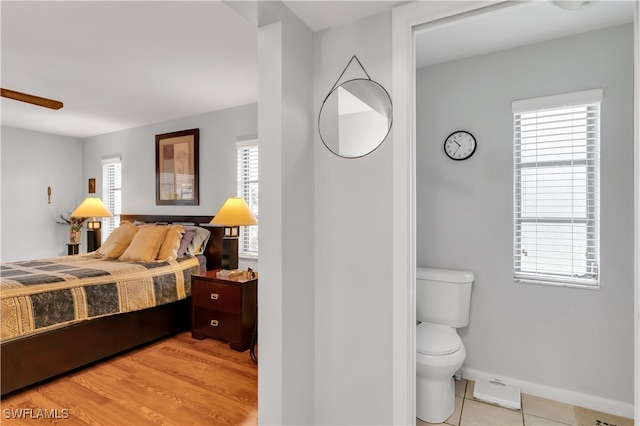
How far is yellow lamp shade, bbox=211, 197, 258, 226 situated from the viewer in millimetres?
3094

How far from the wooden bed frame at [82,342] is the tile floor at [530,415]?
246cm

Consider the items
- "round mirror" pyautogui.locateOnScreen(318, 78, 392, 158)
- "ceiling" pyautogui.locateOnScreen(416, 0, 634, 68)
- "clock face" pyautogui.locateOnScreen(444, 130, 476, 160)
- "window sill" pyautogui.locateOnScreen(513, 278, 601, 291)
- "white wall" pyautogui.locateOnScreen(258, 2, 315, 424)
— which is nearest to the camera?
"white wall" pyautogui.locateOnScreen(258, 2, 315, 424)

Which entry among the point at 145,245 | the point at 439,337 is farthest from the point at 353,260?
the point at 145,245

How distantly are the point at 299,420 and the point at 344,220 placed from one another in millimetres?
1086

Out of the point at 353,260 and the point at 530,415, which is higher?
the point at 353,260

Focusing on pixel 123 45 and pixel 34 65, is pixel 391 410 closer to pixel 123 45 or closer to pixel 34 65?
pixel 123 45

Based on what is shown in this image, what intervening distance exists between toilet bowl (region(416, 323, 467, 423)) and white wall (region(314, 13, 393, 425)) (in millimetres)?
403

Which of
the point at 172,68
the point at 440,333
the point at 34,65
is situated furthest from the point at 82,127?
the point at 440,333

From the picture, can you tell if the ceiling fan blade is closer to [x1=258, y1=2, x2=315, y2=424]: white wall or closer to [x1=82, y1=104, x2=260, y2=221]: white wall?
[x1=82, y1=104, x2=260, y2=221]: white wall

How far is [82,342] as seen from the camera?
271cm

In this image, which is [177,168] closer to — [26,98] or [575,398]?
[26,98]

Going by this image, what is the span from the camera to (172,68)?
9.26ft

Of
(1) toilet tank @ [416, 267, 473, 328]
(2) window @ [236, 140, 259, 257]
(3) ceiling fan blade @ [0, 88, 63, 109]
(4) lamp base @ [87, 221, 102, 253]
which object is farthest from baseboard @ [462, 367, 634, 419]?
(4) lamp base @ [87, 221, 102, 253]

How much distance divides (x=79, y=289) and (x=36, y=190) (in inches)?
133
